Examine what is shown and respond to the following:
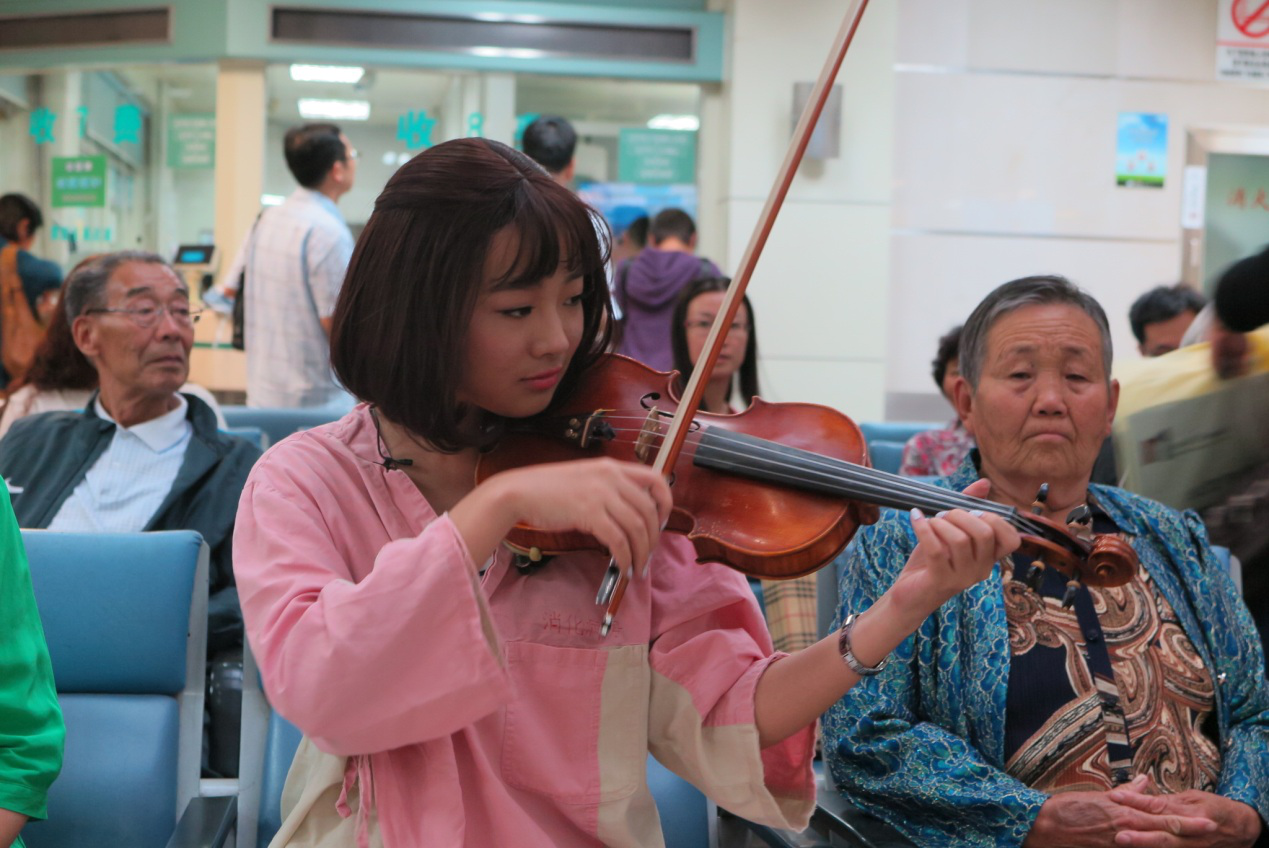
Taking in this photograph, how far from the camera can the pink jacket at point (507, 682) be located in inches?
41.8

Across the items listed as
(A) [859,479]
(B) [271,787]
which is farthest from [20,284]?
(A) [859,479]

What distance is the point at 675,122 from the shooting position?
24.8 ft

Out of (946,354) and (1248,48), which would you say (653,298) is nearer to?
(946,354)

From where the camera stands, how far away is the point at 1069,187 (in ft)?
24.3

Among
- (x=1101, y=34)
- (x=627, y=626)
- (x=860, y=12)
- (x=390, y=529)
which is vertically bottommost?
(x=627, y=626)

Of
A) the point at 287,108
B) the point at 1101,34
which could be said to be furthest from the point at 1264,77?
the point at 287,108

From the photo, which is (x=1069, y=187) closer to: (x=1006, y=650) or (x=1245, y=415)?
(x=1245, y=415)

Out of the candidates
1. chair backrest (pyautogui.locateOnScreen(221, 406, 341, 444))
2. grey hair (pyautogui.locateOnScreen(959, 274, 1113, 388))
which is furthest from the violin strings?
chair backrest (pyautogui.locateOnScreen(221, 406, 341, 444))

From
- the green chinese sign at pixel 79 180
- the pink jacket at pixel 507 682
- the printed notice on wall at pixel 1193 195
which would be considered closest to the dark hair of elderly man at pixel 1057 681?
the pink jacket at pixel 507 682

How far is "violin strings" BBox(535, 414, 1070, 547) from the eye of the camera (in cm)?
139

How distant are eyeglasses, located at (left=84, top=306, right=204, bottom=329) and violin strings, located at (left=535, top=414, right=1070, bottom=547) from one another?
6.56 feet

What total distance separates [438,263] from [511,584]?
34cm

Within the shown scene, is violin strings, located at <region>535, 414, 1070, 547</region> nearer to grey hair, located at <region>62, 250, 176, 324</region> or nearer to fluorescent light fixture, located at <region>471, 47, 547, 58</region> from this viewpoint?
grey hair, located at <region>62, 250, 176, 324</region>

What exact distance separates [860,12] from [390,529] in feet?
2.54
